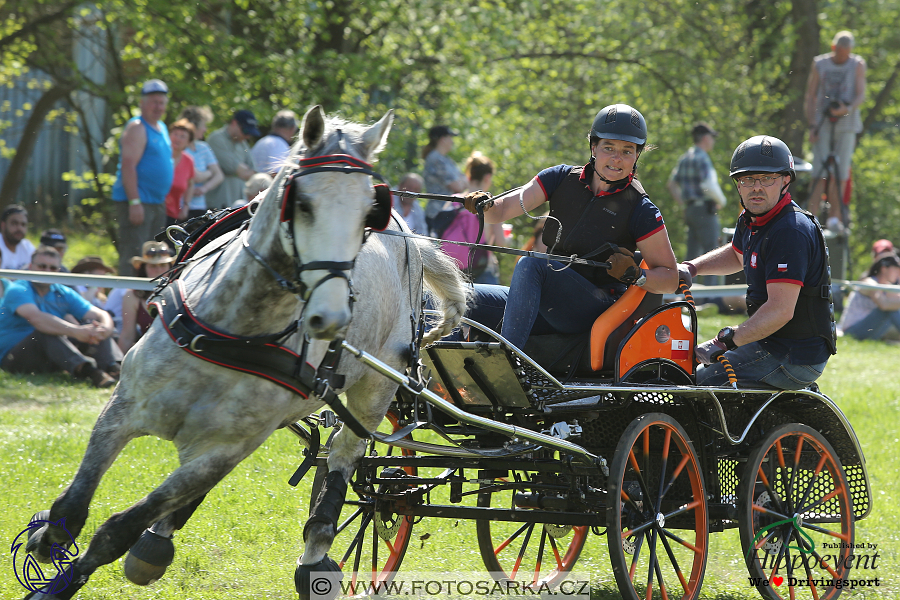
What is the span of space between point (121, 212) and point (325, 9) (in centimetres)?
510

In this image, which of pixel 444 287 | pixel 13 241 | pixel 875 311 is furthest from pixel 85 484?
pixel 875 311

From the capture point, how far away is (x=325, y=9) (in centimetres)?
1243

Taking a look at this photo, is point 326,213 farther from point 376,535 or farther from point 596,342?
point 376,535

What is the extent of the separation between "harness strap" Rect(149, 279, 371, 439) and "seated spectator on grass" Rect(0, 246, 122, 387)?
4796 millimetres

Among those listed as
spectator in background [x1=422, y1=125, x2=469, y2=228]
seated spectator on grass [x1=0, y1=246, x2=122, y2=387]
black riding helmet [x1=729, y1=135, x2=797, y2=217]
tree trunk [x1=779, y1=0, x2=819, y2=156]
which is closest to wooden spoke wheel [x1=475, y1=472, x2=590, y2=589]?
black riding helmet [x1=729, y1=135, x2=797, y2=217]

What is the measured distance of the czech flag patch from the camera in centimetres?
442

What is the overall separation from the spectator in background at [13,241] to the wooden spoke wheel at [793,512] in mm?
6523

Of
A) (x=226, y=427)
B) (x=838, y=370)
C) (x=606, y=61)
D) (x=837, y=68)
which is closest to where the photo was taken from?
(x=226, y=427)

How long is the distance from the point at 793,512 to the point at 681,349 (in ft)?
3.36

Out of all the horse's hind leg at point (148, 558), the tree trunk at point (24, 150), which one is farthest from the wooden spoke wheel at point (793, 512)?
the tree trunk at point (24, 150)

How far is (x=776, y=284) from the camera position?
14.7 feet

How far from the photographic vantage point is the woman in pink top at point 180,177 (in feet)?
28.9

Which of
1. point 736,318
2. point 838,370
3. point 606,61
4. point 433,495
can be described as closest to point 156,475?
point 433,495

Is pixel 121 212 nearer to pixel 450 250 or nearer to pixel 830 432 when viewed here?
pixel 450 250
